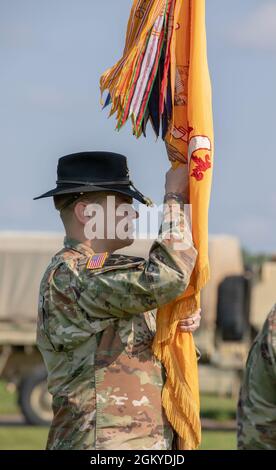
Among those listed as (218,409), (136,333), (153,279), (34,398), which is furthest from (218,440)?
(153,279)

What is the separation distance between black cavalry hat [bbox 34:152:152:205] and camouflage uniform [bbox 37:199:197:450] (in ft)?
0.96

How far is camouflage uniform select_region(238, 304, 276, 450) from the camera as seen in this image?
10.9 feet

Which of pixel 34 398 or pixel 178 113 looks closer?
pixel 178 113

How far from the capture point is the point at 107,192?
15.0ft

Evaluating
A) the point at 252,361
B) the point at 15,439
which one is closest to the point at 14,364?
the point at 15,439

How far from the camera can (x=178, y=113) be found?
184 inches

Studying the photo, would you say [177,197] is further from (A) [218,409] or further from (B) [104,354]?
(A) [218,409]

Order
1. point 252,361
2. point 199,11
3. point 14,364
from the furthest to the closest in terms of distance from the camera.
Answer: point 14,364
point 199,11
point 252,361

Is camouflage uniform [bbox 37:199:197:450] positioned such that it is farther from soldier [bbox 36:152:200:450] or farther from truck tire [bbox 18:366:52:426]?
truck tire [bbox 18:366:52:426]

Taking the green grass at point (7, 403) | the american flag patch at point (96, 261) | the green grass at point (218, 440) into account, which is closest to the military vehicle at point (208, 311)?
the green grass at point (218, 440)

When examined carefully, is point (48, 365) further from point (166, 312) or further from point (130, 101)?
point (130, 101)

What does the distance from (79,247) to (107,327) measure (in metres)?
0.36

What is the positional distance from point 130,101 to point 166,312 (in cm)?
89
